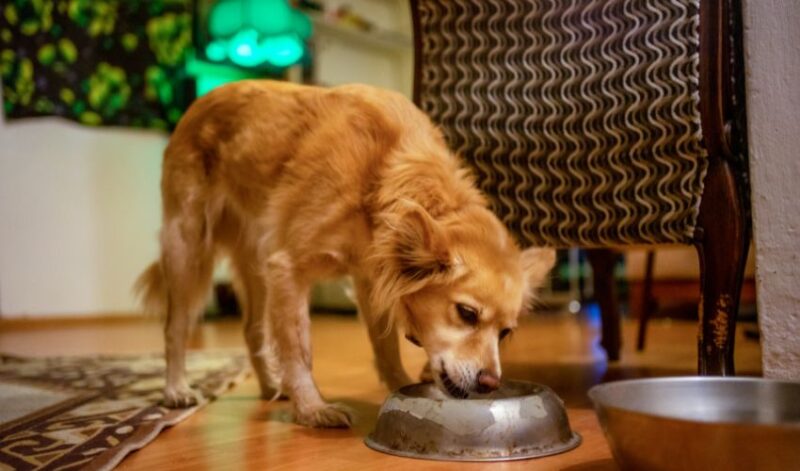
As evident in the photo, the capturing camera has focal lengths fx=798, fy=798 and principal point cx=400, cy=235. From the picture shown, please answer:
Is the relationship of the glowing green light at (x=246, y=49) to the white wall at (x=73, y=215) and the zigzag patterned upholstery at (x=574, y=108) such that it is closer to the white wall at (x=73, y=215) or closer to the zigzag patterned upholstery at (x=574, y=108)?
the white wall at (x=73, y=215)

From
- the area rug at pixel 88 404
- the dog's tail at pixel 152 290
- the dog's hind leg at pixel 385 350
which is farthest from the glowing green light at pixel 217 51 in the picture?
the dog's hind leg at pixel 385 350

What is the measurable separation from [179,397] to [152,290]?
533 millimetres

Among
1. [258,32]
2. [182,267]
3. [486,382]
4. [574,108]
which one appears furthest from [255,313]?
[258,32]

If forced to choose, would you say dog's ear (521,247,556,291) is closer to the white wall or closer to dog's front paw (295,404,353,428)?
dog's front paw (295,404,353,428)

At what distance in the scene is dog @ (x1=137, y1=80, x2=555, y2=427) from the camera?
182cm

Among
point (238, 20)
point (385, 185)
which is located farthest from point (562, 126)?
point (238, 20)

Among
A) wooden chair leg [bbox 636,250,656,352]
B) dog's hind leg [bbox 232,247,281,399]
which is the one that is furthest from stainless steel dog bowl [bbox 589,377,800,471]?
wooden chair leg [bbox 636,250,656,352]

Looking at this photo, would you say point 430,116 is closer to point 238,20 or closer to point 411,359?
point 411,359

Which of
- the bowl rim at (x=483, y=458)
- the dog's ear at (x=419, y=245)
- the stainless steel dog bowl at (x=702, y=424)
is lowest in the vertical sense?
the bowl rim at (x=483, y=458)

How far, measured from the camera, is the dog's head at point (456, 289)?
1.79 metres

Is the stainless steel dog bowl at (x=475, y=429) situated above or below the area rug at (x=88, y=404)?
above

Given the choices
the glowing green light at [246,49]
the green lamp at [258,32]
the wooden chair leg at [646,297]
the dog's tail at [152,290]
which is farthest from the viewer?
the glowing green light at [246,49]

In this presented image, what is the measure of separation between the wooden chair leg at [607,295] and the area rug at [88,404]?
1.41m

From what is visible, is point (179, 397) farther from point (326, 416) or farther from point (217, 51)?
point (217, 51)
